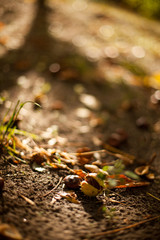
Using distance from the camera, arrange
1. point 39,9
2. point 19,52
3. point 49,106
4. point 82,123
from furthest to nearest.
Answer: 1. point 39,9
2. point 19,52
3. point 49,106
4. point 82,123

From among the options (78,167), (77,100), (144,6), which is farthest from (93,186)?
(144,6)

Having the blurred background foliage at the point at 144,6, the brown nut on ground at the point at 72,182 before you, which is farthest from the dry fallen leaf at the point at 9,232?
the blurred background foliage at the point at 144,6

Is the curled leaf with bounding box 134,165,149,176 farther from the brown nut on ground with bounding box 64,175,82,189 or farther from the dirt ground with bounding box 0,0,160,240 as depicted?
the brown nut on ground with bounding box 64,175,82,189

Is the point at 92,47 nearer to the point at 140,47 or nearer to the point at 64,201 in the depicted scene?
the point at 140,47

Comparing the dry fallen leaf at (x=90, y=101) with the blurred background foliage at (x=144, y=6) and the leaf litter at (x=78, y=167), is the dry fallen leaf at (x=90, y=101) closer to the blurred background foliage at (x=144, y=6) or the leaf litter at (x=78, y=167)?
the leaf litter at (x=78, y=167)

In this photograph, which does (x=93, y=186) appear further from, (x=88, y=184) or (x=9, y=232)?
(x=9, y=232)

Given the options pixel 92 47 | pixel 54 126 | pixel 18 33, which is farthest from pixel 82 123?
pixel 18 33

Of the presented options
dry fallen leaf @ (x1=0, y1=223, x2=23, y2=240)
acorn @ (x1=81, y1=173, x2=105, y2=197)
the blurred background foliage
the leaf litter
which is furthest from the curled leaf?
the blurred background foliage

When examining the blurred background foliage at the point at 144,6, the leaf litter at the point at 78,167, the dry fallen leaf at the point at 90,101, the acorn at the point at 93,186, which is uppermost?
the blurred background foliage at the point at 144,6
